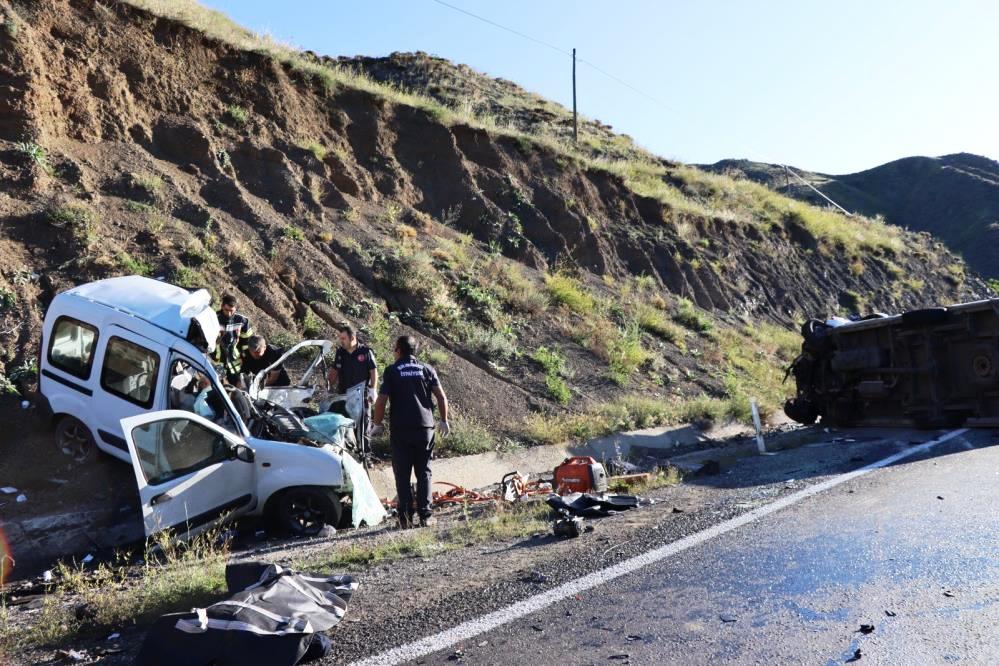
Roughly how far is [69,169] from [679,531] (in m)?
11.6

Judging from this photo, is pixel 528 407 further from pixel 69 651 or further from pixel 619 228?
pixel 619 228

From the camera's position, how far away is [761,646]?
4277 mm

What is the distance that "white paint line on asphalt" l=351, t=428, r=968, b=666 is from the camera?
440 cm

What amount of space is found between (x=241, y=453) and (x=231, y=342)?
263 cm

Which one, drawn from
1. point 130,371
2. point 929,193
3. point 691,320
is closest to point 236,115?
point 130,371

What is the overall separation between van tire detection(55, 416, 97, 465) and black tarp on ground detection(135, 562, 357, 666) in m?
5.26

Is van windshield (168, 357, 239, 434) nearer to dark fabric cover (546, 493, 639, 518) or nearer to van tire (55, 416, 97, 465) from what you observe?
van tire (55, 416, 97, 465)

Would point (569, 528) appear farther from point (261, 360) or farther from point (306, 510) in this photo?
point (261, 360)

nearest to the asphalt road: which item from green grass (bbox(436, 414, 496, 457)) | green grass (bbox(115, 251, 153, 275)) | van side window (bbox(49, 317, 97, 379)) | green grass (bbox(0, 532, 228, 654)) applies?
green grass (bbox(0, 532, 228, 654))

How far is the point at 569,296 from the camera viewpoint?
1911 centimetres

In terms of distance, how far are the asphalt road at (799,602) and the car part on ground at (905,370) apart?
20.5ft

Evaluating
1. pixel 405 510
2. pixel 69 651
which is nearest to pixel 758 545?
pixel 405 510

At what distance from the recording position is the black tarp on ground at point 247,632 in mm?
4195

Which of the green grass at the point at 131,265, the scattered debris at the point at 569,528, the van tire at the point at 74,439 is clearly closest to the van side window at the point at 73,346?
the van tire at the point at 74,439
